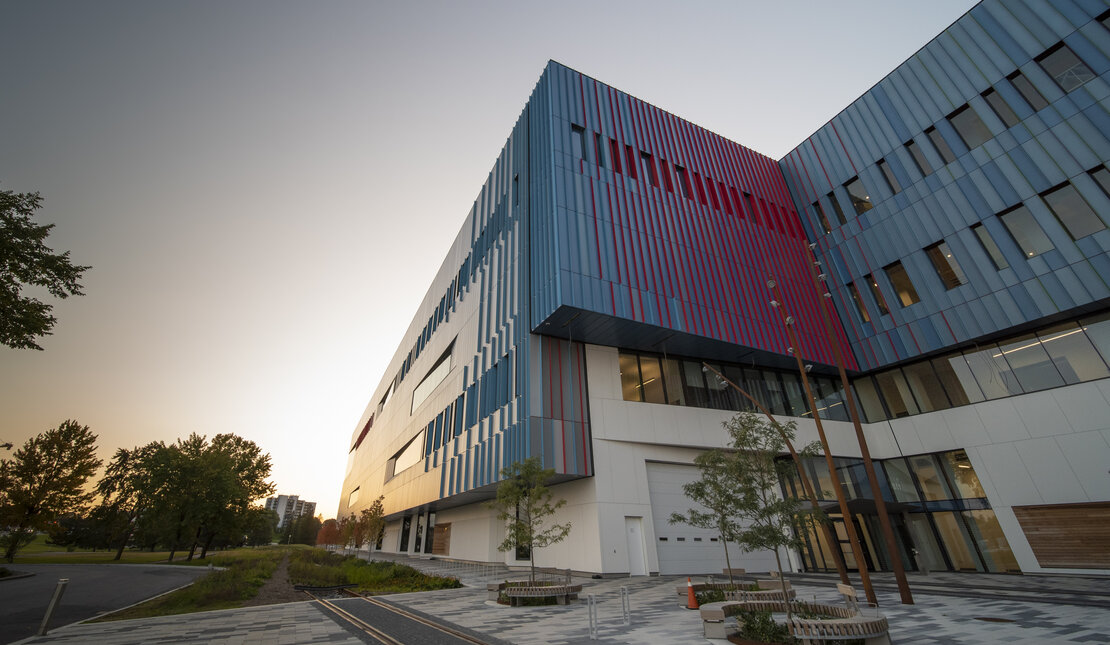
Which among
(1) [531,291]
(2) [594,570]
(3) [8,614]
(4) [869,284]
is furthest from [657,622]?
(4) [869,284]

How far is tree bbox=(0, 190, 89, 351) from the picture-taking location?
12.8 metres

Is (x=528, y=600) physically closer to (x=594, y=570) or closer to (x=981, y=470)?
(x=594, y=570)

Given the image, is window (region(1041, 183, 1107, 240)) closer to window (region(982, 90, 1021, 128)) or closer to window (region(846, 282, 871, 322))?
window (region(982, 90, 1021, 128))

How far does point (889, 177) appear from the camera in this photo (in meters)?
29.2

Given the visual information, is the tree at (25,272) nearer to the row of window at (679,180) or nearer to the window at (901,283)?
the row of window at (679,180)

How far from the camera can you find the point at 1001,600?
41.2ft

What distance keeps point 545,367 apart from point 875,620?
16971 mm

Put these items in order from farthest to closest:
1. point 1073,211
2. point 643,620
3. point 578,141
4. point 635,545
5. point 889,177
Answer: point 889,177
point 578,141
point 635,545
point 1073,211
point 643,620

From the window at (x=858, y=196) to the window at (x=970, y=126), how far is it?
18.3ft

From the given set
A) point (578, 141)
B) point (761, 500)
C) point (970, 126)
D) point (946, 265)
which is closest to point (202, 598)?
point (761, 500)

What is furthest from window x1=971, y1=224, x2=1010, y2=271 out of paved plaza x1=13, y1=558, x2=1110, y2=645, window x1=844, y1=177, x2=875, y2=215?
paved plaza x1=13, y1=558, x2=1110, y2=645

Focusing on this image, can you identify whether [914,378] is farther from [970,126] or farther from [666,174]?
[666,174]

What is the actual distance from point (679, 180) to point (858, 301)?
15.3 meters

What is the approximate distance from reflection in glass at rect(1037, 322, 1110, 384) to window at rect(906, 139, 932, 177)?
1145 centimetres
